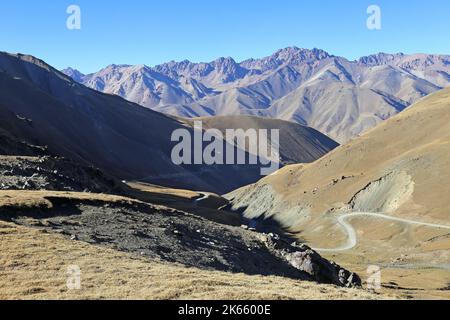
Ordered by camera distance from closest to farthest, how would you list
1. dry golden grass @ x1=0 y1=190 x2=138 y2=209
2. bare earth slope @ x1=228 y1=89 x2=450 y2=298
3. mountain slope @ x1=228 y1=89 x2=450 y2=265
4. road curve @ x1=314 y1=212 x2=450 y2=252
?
1. dry golden grass @ x1=0 y1=190 x2=138 y2=209
2. bare earth slope @ x1=228 y1=89 x2=450 y2=298
3. mountain slope @ x1=228 y1=89 x2=450 y2=265
4. road curve @ x1=314 y1=212 x2=450 y2=252

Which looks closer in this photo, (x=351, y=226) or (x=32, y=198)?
(x=32, y=198)

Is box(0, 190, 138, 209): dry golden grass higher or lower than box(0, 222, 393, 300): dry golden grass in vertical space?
higher

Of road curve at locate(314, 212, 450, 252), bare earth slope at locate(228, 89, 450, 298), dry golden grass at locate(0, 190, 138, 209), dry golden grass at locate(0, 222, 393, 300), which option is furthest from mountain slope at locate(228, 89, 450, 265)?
dry golden grass at locate(0, 222, 393, 300)

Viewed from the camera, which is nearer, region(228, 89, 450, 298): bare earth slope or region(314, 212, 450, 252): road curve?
region(228, 89, 450, 298): bare earth slope

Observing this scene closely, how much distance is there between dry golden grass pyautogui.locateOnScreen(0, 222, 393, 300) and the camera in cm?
2144

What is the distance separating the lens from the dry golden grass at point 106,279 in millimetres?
21438

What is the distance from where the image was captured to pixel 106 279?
2386 centimetres

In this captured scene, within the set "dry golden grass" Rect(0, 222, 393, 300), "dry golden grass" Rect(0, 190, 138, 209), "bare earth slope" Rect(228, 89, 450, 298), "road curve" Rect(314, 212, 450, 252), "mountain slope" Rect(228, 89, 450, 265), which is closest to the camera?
"dry golden grass" Rect(0, 222, 393, 300)

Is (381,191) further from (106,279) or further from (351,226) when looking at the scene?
(106,279)

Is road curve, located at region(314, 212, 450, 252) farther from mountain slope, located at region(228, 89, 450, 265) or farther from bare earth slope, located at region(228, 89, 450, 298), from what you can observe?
mountain slope, located at region(228, 89, 450, 265)

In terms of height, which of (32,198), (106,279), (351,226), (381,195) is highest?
(32,198)

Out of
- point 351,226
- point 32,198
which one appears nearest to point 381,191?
point 351,226

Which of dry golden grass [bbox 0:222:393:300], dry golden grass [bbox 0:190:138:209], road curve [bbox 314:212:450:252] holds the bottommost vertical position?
road curve [bbox 314:212:450:252]

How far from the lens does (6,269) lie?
24609 mm
